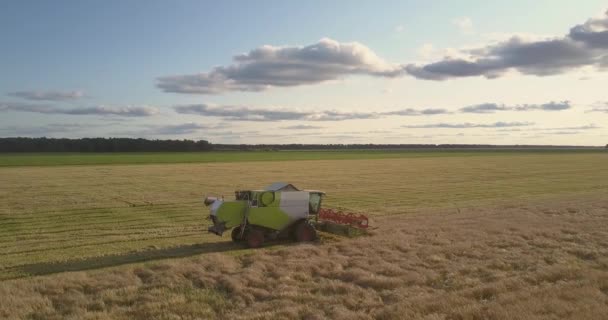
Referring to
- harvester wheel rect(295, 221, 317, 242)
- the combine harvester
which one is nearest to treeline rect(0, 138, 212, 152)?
the combine harvester

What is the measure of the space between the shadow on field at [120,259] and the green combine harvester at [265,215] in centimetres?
64

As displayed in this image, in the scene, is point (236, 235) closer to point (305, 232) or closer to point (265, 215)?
point (265, 215)

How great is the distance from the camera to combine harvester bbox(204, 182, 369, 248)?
15.9m

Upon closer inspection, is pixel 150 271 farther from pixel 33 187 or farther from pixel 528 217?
pixel 33 187

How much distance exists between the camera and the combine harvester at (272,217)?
15.9 metres

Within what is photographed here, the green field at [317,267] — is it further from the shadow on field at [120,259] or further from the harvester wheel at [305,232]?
the harvester wheel at [305,232]

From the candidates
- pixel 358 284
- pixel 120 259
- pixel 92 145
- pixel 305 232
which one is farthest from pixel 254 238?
pixel 92 145

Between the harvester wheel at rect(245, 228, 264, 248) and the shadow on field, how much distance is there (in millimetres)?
363

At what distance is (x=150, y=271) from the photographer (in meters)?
12.3

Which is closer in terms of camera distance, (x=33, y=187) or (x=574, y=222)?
(x=574, y=222)

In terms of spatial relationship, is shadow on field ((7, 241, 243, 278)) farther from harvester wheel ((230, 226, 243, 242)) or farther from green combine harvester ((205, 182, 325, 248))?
green combine harvester ((205, 182, 325, 248))

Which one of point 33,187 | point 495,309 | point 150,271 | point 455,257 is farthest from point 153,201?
point 495,309

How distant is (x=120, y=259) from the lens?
14.6 meters

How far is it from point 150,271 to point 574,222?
48.4 feet
